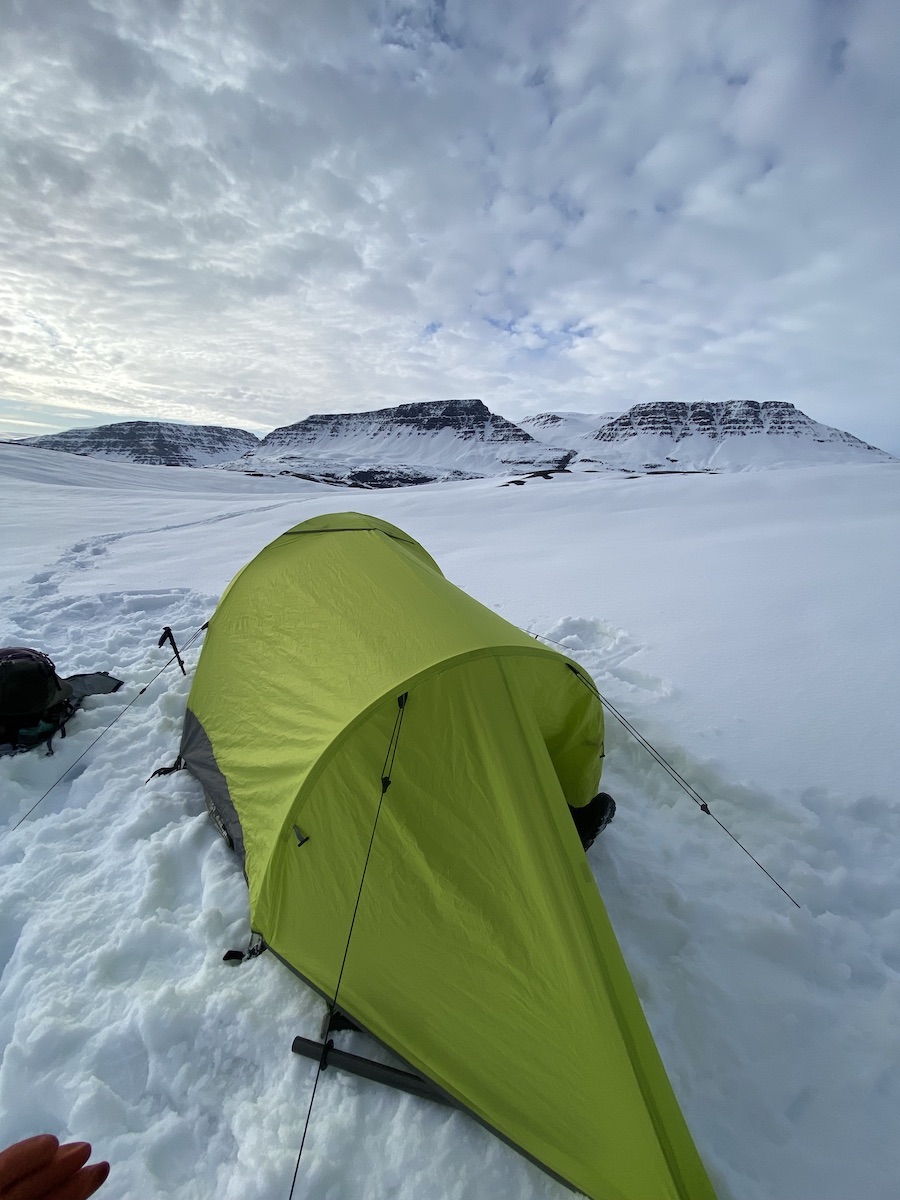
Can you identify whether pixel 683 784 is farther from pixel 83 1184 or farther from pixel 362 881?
pixel 83 1184

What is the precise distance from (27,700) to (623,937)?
4.91 metres

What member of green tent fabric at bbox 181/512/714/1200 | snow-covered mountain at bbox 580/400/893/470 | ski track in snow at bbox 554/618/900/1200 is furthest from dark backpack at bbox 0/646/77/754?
snow-covered mountain at bbox 580/400/893/470

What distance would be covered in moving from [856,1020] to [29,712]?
596 centimetres

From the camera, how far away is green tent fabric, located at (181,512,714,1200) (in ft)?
6.68

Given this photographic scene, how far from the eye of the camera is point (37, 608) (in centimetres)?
808

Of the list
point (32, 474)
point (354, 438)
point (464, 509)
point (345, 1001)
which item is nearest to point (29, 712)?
point (345, 1001)

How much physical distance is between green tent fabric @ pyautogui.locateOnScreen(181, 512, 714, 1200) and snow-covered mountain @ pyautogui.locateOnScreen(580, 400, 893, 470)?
136672 millimetres

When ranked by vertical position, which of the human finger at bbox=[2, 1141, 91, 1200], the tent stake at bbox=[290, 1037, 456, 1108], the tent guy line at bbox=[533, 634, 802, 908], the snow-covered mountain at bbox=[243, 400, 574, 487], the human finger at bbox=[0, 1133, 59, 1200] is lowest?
the tent stake at bbox=[290, 1037, 456, 1108]

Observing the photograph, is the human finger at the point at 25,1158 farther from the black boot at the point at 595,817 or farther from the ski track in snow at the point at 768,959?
the black boot at the point at 595,817

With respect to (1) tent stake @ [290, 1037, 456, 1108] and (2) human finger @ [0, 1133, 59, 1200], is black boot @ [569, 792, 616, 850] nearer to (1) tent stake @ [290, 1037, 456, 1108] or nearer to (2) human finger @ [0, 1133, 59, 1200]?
(1) tent stake @ [290, 1037, 456, 1108]

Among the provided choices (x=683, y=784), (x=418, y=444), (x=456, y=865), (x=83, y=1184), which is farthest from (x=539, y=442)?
(x=83, y=1184)

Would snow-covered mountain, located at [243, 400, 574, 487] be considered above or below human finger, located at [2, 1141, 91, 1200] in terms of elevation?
above

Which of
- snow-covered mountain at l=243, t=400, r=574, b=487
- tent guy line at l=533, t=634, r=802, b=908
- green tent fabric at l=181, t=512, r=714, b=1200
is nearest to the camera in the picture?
green tent fabric at l=181, t=512, r=714, b=1200

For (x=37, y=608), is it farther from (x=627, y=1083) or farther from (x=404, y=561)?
(x=627, y=1083)
